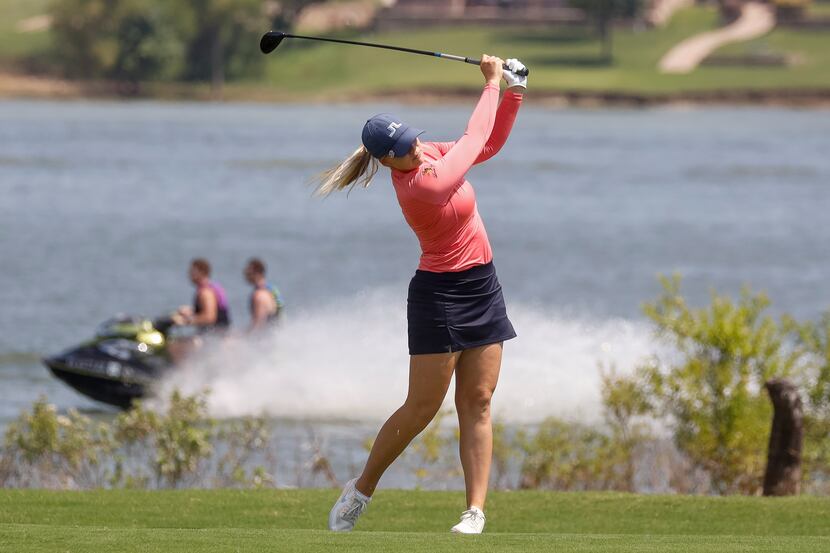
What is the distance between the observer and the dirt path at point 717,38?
127 metres

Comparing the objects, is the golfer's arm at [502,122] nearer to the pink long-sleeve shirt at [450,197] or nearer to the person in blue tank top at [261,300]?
the pink long-sleeve shirt at [450,197]

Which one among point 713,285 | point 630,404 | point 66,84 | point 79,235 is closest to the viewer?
point 630,404

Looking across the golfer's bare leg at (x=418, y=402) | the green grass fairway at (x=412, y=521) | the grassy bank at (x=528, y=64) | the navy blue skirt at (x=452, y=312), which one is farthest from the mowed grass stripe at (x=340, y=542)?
the grassy bank at (x=528, y=64)

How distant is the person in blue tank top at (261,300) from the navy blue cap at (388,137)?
421 inches

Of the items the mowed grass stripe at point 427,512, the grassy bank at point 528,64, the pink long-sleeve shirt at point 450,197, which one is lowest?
the mowed grass stripe at point 427,512

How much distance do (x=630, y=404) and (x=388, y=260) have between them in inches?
1119

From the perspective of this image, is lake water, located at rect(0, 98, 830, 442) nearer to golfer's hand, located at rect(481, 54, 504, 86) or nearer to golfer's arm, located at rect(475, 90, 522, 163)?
golfer's arm, located at rect(475, 90, 522, 163)

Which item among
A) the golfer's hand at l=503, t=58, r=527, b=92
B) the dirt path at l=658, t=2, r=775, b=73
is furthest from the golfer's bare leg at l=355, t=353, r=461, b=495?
the dirt path at l=658, t=2, r=775, b=73

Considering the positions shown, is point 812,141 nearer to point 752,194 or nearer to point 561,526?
point 752,194

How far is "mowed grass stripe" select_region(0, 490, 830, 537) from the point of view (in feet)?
30.7

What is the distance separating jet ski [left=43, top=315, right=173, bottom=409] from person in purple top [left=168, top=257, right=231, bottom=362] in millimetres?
239

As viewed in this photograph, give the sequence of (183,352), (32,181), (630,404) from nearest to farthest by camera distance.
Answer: (630,404) → (183,352) → (32,181)

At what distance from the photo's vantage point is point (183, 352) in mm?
18719

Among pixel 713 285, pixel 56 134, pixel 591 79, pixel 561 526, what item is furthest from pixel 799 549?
pixel 591 79
